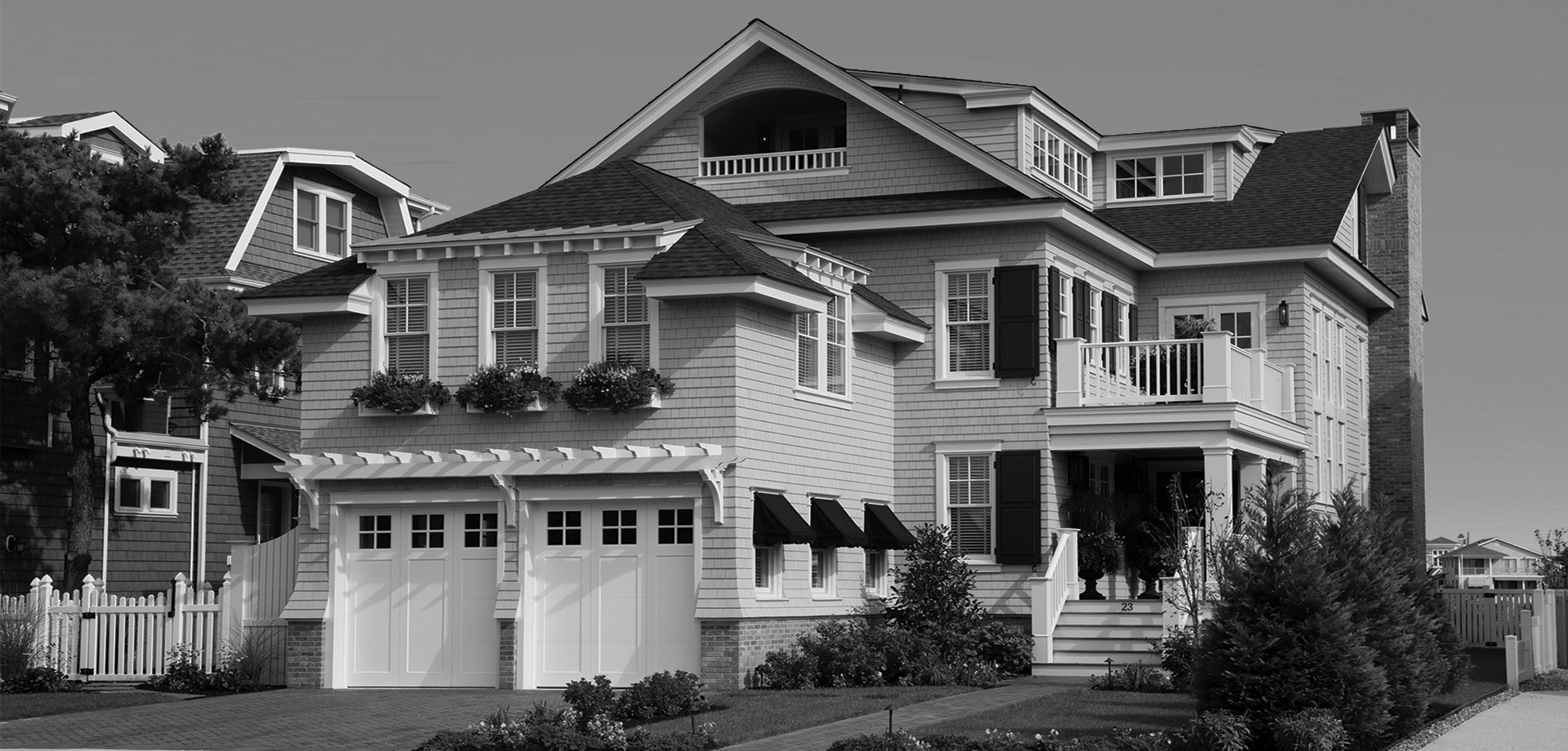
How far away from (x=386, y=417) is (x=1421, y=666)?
43.3 feet

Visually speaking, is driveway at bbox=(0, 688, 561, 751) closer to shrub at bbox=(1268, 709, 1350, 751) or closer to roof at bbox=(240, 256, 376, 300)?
roof at bbox=(240, 256, 376, 300)

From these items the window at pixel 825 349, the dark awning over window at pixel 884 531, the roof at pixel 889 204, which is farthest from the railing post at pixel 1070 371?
the window at pixel 825 349

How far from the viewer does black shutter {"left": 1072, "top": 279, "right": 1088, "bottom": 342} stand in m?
28.3

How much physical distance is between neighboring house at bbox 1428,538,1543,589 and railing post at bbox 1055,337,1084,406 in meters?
49.2

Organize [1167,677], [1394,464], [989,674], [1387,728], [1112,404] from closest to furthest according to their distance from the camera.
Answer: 1. [1387,728]
2. [1167,677]
3. [989,674]
4. [1112,404]
5. [1394,464]

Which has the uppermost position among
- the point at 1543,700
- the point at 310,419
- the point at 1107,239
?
the point at 1107,239

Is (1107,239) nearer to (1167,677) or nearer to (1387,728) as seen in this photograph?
(1167,677)

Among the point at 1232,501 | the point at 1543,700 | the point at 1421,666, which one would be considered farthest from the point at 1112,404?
the point at 1421,666

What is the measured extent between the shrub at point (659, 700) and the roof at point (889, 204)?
32.7 feet

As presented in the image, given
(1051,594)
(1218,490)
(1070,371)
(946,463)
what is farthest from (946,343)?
(1218,490)

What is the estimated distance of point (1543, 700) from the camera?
23.5 meters

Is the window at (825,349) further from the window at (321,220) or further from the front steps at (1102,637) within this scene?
the window at (321,220)

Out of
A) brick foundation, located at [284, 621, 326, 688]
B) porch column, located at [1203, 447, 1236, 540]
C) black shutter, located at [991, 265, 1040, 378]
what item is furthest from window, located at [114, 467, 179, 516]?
porch column, located at [1203, 447, 1236, 540]

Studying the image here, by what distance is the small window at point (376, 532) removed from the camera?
2430 centimetres
